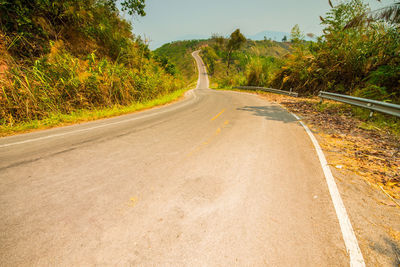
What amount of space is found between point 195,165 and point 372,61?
11682 millimetres

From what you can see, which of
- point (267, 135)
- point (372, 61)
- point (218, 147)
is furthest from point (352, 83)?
point (218, 147)

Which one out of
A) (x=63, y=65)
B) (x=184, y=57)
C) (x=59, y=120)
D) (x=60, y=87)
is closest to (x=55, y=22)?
(x=63, y=65)

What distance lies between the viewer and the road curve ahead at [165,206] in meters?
1.46

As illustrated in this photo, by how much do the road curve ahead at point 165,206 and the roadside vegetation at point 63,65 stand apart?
3.37m

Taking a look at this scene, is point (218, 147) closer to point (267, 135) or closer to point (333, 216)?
point (267, 135)

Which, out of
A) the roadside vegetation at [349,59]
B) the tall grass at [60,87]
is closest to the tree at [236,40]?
the roadside vegetation at [349,59]

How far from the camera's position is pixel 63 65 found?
7.08m

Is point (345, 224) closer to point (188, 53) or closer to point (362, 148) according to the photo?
point (362, 148)

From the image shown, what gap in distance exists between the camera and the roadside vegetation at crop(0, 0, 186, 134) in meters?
5.77

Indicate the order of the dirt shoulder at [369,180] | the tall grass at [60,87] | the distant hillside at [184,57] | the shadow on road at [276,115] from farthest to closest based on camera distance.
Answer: the distant hillside at [184,57] < the shadow on road at [276,115] < the tall grass at [60,87] < the dirt shoulder at [369,180]

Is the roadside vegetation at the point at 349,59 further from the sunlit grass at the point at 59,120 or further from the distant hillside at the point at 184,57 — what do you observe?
the distant hillside at the point at 184,57

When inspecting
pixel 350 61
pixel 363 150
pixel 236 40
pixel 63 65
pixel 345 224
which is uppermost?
pixel 236 40

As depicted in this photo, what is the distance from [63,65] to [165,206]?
331 inches

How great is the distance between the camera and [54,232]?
63.1 inches
